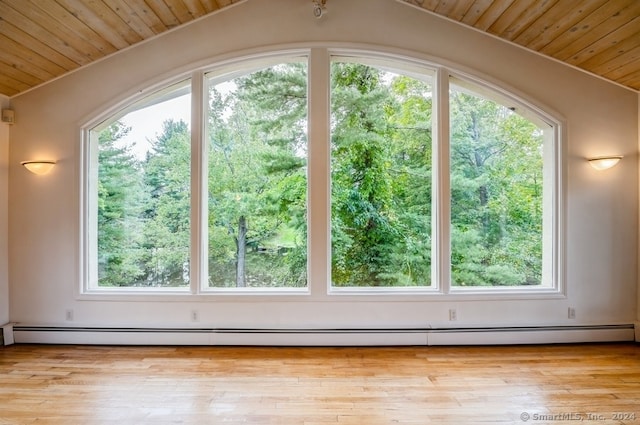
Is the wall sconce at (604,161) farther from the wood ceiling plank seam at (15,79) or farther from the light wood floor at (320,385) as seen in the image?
the wood ceiling plank seam at (15,79)

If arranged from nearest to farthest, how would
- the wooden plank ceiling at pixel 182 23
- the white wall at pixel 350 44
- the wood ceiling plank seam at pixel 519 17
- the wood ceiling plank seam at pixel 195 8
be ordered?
the wooden plank ceiling at pixel 182 23
the wood ceiling plank seam at pixel 519 17
the wood ceiling plank seam at pixel 195 8
the white wall at pixel 350 44

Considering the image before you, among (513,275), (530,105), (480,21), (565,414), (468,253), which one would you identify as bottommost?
(565,414)

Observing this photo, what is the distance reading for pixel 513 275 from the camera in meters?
3.53

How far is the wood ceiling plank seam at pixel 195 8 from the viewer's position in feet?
10.4

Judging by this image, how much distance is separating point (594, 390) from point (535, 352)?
2.26 feet

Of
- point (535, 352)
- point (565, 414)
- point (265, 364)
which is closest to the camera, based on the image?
point (565, 414)

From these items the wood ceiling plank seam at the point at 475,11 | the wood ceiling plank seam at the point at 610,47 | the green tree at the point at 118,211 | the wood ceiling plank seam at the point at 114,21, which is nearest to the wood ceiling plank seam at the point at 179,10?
the wood ceiling plank seam at the point at 114,21

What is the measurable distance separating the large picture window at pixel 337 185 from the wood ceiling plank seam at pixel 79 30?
23.1 inches

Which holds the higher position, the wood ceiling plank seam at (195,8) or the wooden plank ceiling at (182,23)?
the wood ceiling plank seam at (195,8)

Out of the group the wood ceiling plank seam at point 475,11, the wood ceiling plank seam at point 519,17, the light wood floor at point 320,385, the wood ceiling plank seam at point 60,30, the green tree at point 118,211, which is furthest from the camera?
the green tree at point 118,211

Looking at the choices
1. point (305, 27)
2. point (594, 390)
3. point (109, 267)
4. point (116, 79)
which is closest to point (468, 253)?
point (594, 390)

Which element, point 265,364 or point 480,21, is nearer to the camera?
point 265,364

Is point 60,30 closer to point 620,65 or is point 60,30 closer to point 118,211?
point 118,211

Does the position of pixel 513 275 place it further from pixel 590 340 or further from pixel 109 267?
pixel 109 267
